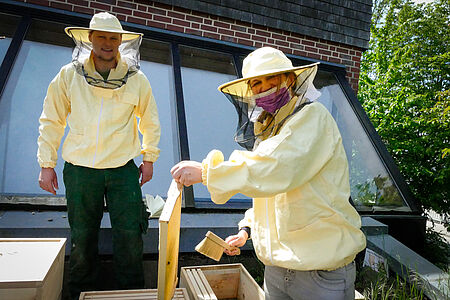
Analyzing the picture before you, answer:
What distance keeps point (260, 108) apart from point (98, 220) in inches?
56.6

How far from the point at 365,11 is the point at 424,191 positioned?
3093 mm

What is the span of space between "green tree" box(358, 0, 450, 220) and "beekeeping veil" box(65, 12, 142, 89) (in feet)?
12.7

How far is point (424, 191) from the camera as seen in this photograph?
5.04 m

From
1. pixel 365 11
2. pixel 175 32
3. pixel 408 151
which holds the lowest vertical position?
pixel 408 151

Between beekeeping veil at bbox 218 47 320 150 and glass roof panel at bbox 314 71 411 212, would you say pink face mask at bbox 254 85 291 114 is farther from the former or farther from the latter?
glass roof panel at bbox 314 71 411 212

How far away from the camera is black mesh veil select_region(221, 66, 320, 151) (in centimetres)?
150

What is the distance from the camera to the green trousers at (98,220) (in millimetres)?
2205

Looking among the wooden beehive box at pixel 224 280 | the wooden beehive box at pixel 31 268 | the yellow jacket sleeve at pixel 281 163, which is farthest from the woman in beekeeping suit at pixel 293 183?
the wooden beehive box at pixel 31 268

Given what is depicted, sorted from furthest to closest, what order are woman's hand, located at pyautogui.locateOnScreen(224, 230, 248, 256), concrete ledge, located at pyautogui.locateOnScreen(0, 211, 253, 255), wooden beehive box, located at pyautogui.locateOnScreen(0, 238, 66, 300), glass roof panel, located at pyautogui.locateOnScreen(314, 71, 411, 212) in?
1. glass roof panel, located at pyautogui.locateOnScreen(314, 71, 411, 212)
2. concrete ledge, located at pyautogui.locateOnScreen(0, 211, 253, 255)
3. woman's hand, located at pyautogui.locateOnScreen(224, 230, 248, 256)
4. wooden beehive box, located at pyautogui.locateOnScreen(0, 238, 66, 300)

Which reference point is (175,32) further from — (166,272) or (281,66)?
(166,272)

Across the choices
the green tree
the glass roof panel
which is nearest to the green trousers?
the glass roof panel

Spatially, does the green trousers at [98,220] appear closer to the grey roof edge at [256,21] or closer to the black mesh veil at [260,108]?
Result: the black mesh veil at [260,108]

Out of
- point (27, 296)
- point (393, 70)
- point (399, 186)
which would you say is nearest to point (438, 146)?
point (399, 186)

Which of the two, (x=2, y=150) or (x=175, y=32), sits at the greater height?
(x=175, y=32)
